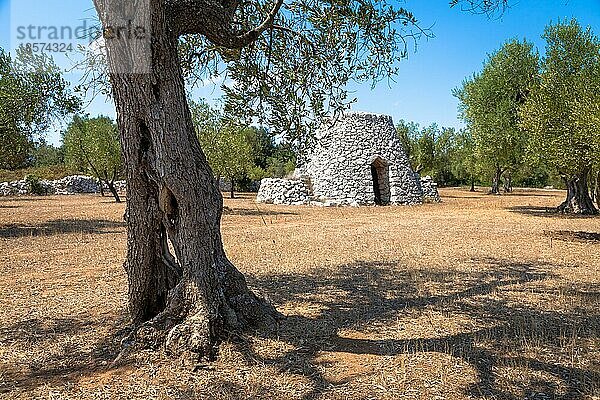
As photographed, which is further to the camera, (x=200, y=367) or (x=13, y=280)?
(x=13, y=280)

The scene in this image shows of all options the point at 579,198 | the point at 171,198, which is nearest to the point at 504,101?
the point at 579,198

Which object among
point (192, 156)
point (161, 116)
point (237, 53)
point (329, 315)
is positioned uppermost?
point (237, 53)

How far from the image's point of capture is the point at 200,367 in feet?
13.7

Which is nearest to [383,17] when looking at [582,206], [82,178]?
[582,206]

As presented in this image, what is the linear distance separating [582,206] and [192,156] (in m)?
22.5

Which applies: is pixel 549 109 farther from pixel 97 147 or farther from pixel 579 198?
pixel 97 147

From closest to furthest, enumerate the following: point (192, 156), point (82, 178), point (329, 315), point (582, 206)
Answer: point (192, 156)
point (329, 315)
point (582, 206)
point (82, 178)

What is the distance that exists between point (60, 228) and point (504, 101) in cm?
2203

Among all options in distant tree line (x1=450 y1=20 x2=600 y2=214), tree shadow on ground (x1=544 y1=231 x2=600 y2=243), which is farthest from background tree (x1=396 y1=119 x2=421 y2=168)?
tree shadow on ground (x1=544 y1=231 x2=600 y2=243)

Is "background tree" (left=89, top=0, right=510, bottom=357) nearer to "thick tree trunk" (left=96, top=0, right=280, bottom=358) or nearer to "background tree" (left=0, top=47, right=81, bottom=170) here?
"thick tree trunk" (left=96, top=0, right=280, bottom=358)

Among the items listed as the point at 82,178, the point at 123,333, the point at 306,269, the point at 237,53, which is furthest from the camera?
the point at 82,178

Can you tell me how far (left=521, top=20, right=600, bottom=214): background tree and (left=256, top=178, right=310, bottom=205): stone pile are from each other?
46.1ft

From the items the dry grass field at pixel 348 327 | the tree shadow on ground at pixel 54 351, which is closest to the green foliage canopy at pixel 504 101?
the dry grass field at pixel 348 327

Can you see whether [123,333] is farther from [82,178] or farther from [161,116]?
[82,178]
